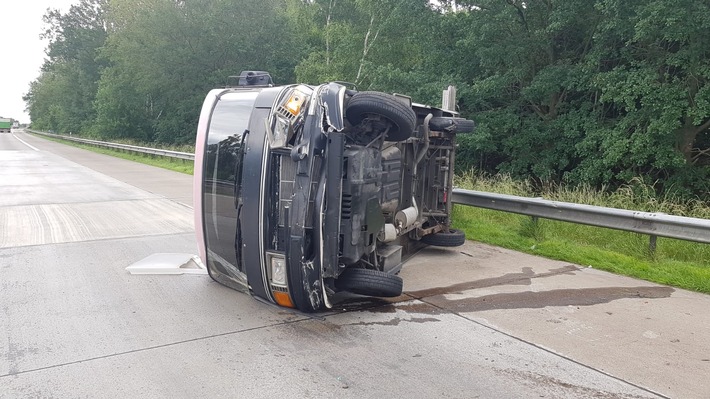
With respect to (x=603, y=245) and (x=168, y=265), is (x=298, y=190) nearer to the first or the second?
(x=168, y=265)

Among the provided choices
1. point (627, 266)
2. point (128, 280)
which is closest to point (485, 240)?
point (627, 266)

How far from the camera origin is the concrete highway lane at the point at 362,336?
343 cm

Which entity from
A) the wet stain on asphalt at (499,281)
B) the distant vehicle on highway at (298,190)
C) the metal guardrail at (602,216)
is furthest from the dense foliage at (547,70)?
the distant vehicle on highway at (298,190)

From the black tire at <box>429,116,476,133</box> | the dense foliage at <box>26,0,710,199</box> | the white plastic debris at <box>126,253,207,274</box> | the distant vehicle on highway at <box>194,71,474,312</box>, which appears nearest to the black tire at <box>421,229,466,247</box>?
the black tire at <box>429,116,476,133</box>

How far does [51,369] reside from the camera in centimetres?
359

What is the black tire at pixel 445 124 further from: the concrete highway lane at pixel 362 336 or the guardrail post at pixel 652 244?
the guardrail post at pixel 652 244

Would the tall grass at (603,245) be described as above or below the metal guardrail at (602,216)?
below

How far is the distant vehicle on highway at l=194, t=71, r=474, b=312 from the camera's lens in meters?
4.32

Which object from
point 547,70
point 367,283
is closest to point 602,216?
point 367,283

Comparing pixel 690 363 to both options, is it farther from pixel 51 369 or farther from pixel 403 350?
pixel 51 369

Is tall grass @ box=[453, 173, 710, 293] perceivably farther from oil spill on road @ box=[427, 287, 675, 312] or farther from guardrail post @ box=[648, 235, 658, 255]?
oil spill on road @ box=[427, 287, 675, 312]

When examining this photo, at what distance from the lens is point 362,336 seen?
4.27 metres

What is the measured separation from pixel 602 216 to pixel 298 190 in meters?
4.69

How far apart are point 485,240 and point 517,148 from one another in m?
13.5
